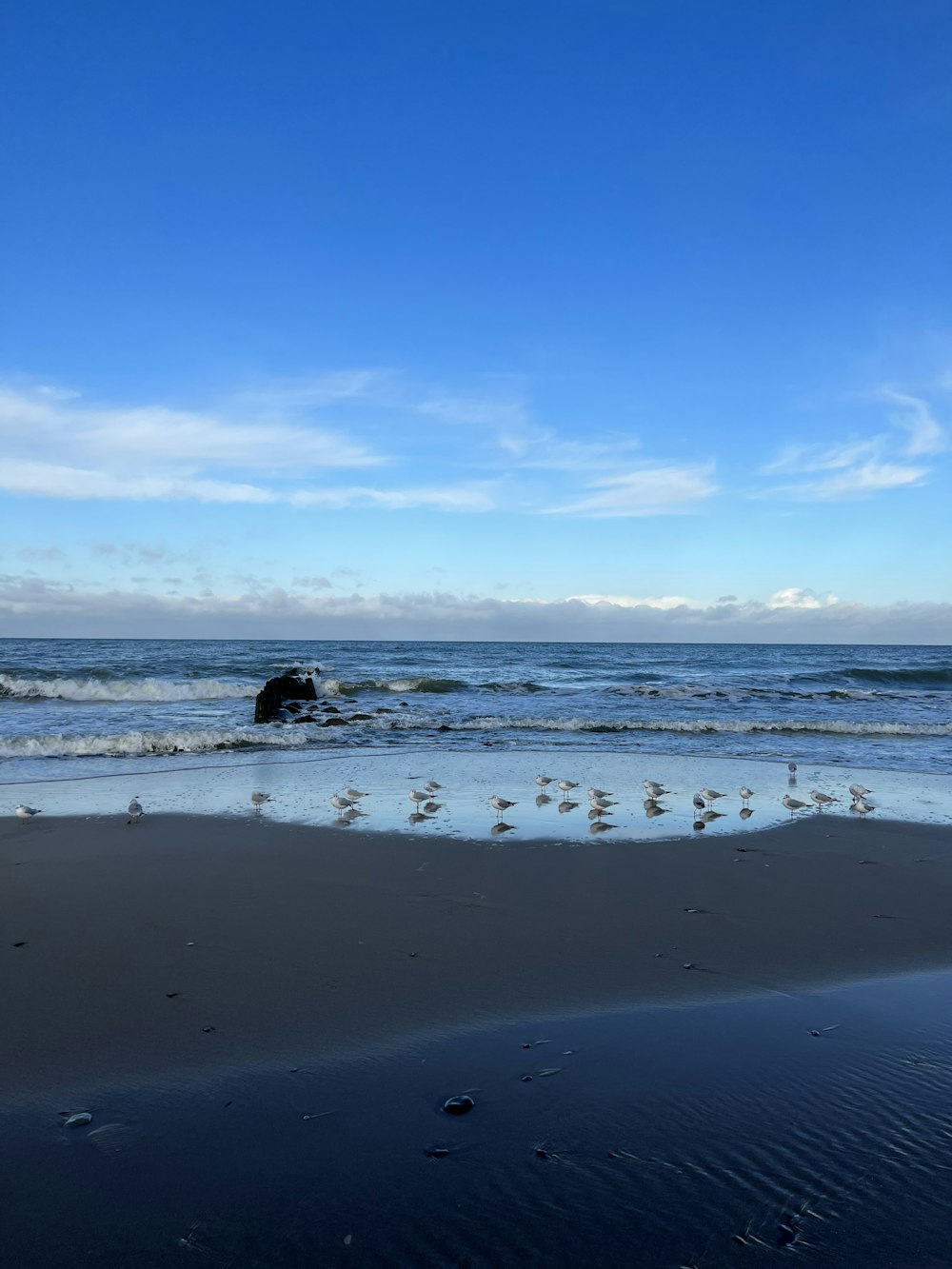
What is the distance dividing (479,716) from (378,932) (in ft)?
51.8

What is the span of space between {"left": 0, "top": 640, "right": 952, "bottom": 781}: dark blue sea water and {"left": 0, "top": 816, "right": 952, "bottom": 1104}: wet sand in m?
6.32

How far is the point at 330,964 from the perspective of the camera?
191 inches

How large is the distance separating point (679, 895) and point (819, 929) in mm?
→ 1050

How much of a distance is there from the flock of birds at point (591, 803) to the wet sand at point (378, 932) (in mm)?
700

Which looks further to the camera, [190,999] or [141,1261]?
[190,999]

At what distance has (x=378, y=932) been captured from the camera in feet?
17.8

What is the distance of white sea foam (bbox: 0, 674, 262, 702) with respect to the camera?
2688cm

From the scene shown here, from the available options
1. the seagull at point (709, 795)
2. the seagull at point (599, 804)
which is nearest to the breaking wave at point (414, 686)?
the seagull at point (709, 795)

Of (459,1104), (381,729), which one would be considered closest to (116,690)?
(381,729)

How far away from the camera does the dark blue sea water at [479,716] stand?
14.8 meters

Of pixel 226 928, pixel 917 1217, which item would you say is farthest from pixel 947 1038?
pixel 226 928

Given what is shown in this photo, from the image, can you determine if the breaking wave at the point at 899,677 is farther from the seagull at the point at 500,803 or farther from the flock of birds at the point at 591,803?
the seagull at the point at 500,803

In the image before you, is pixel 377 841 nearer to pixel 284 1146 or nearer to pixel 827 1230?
pixel 284 1146

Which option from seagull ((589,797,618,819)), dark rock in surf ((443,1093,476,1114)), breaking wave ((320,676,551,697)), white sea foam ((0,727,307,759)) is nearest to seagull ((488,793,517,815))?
seagull ((589,797,618,819))
